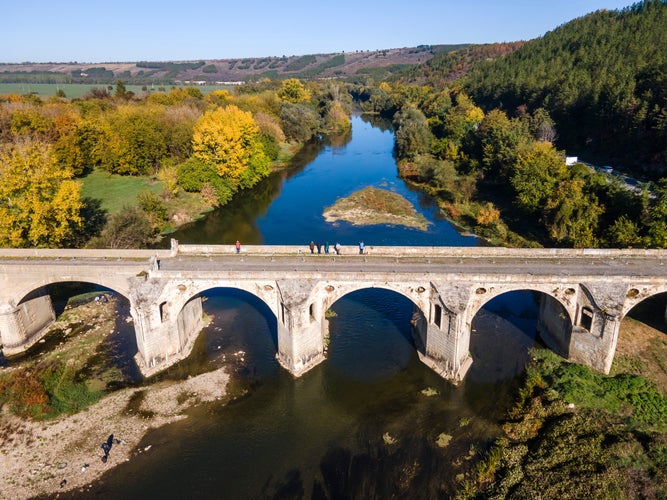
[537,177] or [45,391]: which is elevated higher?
[537,177]

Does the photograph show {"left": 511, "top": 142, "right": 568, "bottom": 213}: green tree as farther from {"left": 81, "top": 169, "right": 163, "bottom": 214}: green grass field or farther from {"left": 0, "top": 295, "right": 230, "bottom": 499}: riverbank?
{"left": 81, "top": 169, "right": 163, "bottom": 214}: green grass field

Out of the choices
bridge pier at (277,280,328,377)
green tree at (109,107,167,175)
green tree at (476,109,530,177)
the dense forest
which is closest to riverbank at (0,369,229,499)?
bridge pier at (277,280,328,377)

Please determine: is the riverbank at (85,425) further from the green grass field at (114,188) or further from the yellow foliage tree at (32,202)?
the green grass field at (114,188)

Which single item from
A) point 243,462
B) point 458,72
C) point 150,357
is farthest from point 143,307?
point 458,72

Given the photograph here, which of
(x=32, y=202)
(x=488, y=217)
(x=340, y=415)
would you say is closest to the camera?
(x=340, y=415)

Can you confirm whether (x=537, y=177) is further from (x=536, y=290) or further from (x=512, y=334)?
(x=536, y=290)

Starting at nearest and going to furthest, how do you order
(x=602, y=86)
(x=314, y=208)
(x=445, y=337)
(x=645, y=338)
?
(x=445, y=337)
(x=645, y=338)
(x=314, y=208)
(x=602, y=86)

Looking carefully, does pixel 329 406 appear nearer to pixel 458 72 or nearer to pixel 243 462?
pixel 243 462

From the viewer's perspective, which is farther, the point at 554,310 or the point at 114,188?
the point at 114,188

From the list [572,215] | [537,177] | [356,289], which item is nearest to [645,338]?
[572,215]
